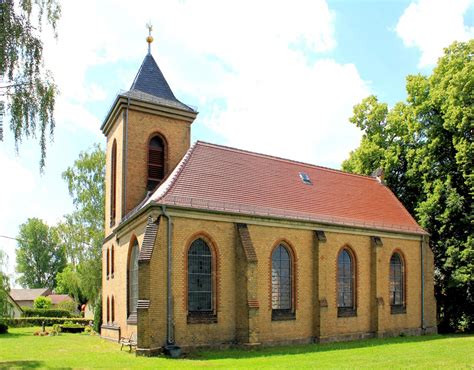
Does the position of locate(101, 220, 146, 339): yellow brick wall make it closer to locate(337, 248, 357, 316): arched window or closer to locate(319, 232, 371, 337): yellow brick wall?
locate(319, 232, 371, 337): yellow brick wall

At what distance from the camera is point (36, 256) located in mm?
95875

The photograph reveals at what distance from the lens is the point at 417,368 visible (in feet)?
48.9

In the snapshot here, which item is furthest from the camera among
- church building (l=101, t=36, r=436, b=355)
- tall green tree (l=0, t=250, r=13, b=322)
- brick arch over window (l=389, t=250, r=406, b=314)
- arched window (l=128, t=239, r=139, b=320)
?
tall green tree (l=0, t=250, r=13, b=322)

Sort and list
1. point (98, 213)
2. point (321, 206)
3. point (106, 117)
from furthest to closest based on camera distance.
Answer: point (98, 213), point (106, 117), point (321, 206)

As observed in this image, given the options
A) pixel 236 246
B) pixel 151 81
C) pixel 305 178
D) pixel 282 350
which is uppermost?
pixel 151 81

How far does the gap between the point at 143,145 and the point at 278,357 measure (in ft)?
42.1

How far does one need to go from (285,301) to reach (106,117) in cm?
1445

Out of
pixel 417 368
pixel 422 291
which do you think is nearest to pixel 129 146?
pixel 417 368

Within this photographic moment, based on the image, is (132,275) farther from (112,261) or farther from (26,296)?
(26,296)

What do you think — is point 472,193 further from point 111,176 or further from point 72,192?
point 72,192

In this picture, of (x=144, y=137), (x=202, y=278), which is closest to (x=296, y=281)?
(x=202, y=278)

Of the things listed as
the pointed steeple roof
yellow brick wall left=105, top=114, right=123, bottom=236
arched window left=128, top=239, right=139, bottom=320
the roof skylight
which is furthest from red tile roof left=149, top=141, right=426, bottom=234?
the pointed steeple roof

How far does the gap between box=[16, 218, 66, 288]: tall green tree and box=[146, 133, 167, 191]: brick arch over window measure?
76.4m

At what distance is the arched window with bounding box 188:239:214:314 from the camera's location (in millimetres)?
20250
